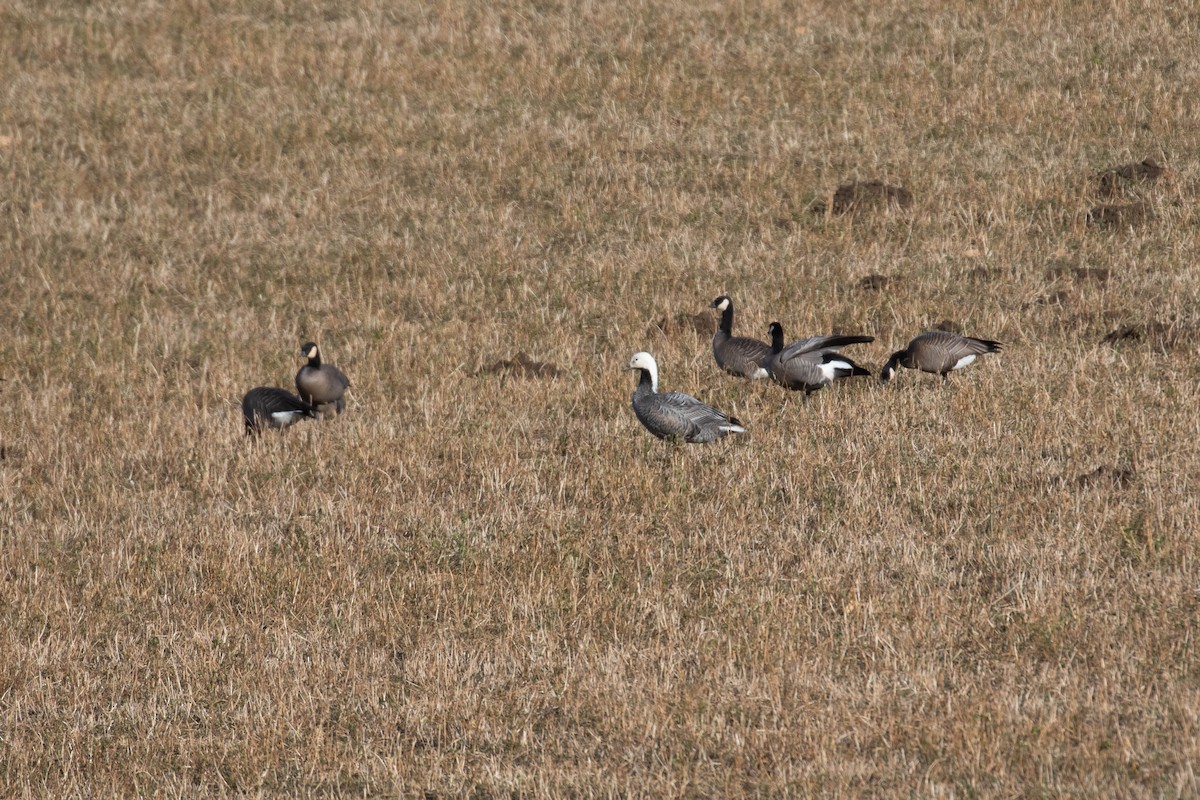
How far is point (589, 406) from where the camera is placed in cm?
1301

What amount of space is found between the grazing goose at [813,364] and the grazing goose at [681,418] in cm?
134

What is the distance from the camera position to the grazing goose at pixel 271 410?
12.6 m

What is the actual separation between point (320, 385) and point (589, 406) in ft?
9.08

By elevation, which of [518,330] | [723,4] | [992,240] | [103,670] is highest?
[723,4]

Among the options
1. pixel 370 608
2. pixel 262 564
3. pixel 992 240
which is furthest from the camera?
pixel 992 240

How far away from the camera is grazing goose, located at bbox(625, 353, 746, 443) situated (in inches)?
441

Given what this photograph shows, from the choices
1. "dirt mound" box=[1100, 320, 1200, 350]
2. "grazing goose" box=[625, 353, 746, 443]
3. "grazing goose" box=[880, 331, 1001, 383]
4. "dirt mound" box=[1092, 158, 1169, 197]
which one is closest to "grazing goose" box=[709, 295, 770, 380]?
"grazing goose" box=[880, 331, 1001, 383]

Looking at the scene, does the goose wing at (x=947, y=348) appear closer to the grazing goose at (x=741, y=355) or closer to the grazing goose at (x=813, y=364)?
the grazing goose at (x=813, y=364)

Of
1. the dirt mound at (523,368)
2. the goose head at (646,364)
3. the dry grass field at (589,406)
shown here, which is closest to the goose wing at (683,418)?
the dry grass field at (589,406)

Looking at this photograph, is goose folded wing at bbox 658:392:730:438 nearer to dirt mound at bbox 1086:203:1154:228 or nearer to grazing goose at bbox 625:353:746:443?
grazing goose at bbox 625:353:746:443

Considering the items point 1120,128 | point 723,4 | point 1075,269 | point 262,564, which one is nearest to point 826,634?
point 262,564

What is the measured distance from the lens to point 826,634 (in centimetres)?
757

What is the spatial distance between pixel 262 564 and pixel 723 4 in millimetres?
20291

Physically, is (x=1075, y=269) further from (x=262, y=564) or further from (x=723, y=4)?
(x=723, y=4)
